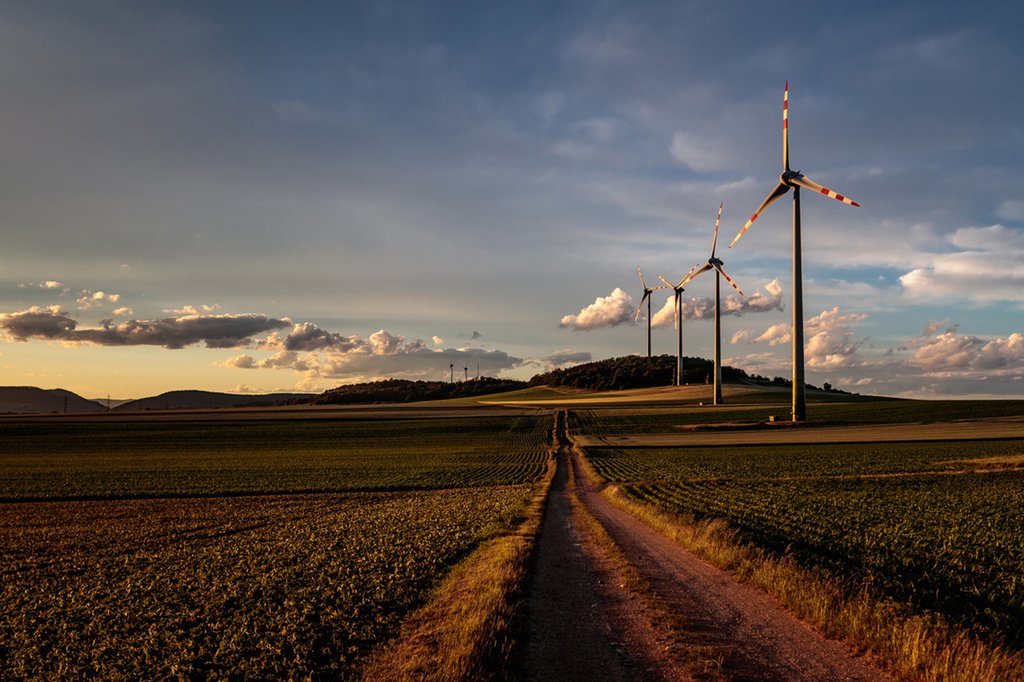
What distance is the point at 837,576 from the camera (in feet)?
55.2

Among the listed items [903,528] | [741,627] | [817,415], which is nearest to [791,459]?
[903,528]

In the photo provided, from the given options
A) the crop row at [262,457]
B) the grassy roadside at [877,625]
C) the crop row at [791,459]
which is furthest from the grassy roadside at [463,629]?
the crop row at [262,457]

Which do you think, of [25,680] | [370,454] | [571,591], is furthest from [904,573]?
[370,454]

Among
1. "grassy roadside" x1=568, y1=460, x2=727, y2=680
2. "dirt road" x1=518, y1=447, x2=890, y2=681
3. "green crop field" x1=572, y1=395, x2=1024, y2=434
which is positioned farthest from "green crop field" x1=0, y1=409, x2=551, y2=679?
"green crop field" x1=572, y1=395, x2=1024, y2=434

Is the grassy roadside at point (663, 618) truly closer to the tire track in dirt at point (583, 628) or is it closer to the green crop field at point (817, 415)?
the tire track in dirt at point (583, 628)

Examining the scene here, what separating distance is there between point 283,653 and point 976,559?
20809 mm

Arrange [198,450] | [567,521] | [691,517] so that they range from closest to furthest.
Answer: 1. [691,517]
2. [567,521]
3. [198,450]

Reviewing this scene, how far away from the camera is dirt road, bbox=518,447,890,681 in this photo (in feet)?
39.5

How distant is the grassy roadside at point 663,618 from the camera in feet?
39.2

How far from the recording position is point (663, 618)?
1487 cm

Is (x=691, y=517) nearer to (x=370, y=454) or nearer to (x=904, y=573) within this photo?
(x=904, y=573)

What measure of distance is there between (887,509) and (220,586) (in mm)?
29625

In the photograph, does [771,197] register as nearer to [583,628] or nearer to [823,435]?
[823,435]

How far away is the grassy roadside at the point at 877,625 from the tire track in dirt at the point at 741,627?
35cm
